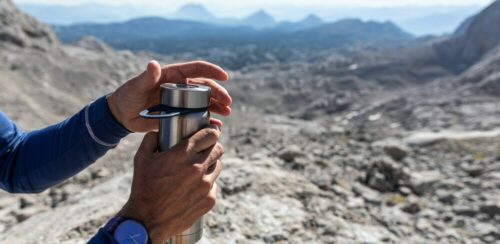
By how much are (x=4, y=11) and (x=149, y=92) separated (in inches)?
1634

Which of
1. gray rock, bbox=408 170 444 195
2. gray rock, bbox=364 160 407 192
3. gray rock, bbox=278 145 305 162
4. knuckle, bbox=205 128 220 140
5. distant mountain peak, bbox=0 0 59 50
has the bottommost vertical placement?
gray rock, bbox=408 170 444 195

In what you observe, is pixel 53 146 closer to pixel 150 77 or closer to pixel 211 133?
pixel 150 77

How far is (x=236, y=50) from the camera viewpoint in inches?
7377

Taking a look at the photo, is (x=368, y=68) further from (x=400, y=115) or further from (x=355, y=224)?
(x=355, y=224)

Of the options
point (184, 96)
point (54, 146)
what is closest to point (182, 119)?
point (184, 96)

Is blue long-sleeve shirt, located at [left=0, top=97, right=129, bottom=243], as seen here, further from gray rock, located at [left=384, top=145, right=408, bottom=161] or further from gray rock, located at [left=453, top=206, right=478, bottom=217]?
gray rock, located at [left=384, top=145, right=408, bottom=161]

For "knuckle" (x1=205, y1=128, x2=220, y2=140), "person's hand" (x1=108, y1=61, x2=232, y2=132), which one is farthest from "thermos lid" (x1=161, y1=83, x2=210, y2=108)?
"person's hand" (x1=108, y1=61, x2=232, y2=132)

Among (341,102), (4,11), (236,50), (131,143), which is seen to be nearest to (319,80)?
(341,102)

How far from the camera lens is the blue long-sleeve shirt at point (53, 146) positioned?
131 inches

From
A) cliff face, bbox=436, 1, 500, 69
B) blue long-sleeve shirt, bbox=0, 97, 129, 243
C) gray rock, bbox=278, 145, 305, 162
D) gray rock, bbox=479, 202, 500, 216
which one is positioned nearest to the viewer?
blue long-sleeve shirt, bbox=0, 97, 129, 243

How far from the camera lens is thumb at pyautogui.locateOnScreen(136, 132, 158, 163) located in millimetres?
2531

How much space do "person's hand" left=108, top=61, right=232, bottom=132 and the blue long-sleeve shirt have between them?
0.36 ft

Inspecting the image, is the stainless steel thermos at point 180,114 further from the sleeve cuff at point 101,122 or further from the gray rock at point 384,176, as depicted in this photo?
the gray rock at point 384,176

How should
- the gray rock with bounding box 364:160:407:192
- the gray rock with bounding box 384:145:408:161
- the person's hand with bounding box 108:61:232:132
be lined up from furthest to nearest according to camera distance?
the gray rock with bounding box 384:145:408:161 → the gray rock with bounding box 364:160:407:192 → the person's hand with bounding box 108:61:232:132
